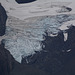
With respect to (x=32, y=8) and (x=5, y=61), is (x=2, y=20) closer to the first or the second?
(x=32, y=8)

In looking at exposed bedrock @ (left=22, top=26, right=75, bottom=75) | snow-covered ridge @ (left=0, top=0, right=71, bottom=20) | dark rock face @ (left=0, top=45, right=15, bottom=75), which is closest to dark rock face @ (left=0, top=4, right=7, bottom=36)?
snow-covered ridge @ (left=0, top=0, right=71, bottom=20)

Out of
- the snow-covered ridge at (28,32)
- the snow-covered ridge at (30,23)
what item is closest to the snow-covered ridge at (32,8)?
the snow-covered ridge at (30,23)

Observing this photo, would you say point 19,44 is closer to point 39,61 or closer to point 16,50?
point 16,50

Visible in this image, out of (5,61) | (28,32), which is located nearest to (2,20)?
(28,32)

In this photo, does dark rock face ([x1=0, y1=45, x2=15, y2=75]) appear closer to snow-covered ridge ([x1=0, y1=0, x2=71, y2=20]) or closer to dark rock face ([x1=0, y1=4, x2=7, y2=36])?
dark rock face ([x1=0, y1=4, x2=7, y2=36])

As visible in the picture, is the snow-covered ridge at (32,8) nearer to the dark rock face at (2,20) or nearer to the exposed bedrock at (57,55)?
the dark rock face at (2,20)

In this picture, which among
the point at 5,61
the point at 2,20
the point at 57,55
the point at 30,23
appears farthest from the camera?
the point at 2,20

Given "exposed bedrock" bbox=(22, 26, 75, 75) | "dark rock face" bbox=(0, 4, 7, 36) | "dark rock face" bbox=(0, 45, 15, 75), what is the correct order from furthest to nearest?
"dark rock face" bbox=(0, 4, 7, 36)
"exposed bedrock" bbox=(22, 26, 75, 75)
"dark rock face" bbox=(0, 45, 15, 75)
